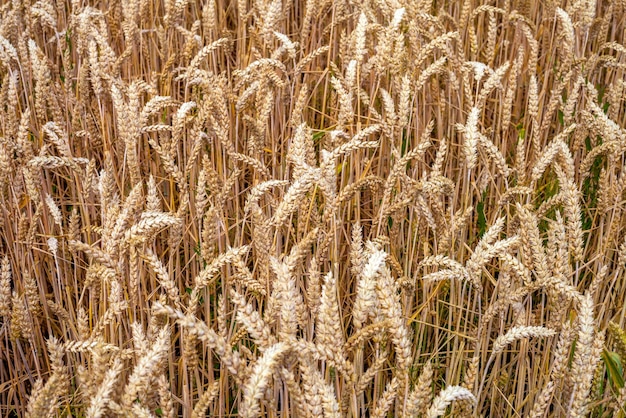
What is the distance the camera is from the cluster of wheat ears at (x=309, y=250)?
898 millimetres

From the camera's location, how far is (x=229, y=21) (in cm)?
272

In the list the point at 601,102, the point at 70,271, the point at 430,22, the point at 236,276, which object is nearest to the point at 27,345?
the point at 70,271

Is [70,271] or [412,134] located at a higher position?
[412,134]

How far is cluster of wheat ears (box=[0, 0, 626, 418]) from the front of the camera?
0.90 meters

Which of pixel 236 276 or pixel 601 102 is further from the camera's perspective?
pixel 601 102

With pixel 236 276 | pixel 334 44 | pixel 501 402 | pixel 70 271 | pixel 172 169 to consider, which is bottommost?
pixel 501 402

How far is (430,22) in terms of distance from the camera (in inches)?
74.6

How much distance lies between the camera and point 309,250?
1106 millimetres

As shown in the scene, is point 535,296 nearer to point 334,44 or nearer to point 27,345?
point 334,44

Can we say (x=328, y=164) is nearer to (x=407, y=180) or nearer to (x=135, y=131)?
(x=407, y=180)

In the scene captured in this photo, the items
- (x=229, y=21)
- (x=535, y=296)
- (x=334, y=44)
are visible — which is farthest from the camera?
(x=229, y=21)

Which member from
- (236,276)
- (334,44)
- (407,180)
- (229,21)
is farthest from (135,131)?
(229,21)

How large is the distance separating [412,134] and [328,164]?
1.01 m

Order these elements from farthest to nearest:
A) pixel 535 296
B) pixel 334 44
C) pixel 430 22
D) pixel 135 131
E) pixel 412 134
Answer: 1. pixel 334 44
2. pixel 412 134
3. pixel 430 22
4. pixel 535 296
5. pixel 135 131
